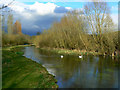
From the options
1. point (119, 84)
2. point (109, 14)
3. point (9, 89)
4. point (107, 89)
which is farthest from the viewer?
point (109, 14)

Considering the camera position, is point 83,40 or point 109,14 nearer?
point 109,14

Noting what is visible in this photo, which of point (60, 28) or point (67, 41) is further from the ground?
point (60, 28)

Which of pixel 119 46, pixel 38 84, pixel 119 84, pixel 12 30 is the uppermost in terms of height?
pixel 12 30

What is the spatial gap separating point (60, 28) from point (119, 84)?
31306 mm

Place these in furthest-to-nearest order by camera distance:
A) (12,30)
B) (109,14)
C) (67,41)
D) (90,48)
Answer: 1. (12,30)
2. (67,41)
3. (90,48)
4. (109,14)

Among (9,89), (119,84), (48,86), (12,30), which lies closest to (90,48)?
(119,84)

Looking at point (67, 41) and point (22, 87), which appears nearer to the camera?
point (22, 87)

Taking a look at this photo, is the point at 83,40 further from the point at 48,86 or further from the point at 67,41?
the point at 48,86

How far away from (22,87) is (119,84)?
7.80 m

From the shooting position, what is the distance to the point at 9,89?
638 centimetres

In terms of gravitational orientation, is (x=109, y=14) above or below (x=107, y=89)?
above

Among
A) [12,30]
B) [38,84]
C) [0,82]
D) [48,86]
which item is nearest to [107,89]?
[48,86]

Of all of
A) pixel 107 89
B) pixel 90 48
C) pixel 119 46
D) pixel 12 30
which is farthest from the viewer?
pixel 12 30

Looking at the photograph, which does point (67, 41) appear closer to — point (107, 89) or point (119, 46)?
point (119, 46)
